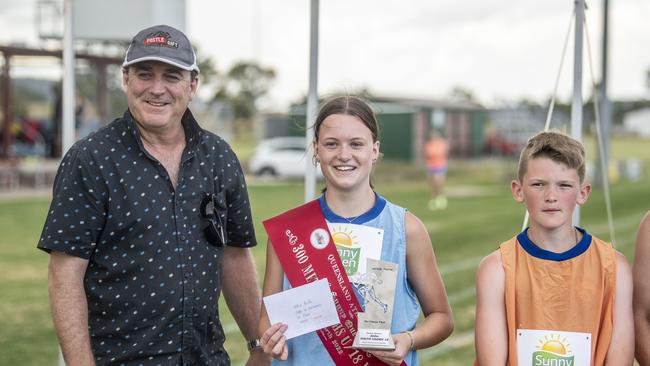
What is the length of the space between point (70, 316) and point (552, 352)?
4.80 feet

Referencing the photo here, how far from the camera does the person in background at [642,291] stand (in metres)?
2.46

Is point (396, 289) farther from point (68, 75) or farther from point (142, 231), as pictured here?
point (68, 75)

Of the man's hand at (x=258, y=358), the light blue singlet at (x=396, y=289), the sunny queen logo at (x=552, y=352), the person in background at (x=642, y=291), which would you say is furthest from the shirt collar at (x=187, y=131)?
the person in background at (x=642, y=291)

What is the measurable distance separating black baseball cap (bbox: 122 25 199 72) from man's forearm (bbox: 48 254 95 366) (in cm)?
68

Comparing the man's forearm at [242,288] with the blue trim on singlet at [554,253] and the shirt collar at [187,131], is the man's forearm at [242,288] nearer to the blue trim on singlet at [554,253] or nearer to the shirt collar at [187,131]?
the shirt collar at [187,131]

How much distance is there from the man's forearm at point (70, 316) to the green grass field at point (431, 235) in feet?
10.6

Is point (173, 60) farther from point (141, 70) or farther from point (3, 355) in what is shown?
point (3, 355)

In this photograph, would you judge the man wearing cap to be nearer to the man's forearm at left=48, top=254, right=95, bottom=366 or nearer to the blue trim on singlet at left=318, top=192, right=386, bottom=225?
the man's forearm at left=48, top=254, right=95, bottom=366

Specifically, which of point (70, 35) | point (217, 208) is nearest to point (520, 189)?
point (217, 208)

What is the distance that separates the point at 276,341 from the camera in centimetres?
244

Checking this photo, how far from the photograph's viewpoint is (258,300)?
2.90m

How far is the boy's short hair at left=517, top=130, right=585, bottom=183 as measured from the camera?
2.48m

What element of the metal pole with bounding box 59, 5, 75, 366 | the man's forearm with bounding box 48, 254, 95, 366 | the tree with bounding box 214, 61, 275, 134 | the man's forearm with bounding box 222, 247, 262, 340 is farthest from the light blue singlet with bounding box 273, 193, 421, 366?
the tree with bounding box 214, 61, 275, 134

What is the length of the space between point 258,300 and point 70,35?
5.08 feet
